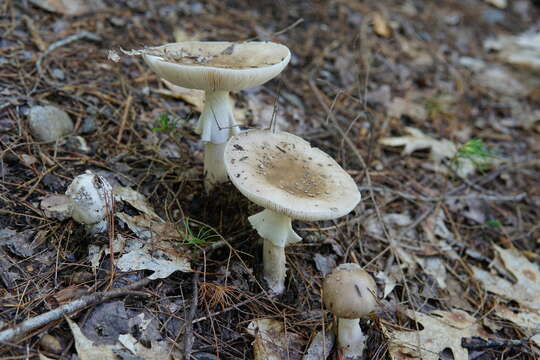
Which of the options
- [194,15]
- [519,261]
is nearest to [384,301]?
[519,261]

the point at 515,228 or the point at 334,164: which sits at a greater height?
the point at 334,164

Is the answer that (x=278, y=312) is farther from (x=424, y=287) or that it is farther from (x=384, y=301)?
(x=424, y=287)

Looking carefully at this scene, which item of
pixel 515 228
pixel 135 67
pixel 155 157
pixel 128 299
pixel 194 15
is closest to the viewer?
pixel 128 299

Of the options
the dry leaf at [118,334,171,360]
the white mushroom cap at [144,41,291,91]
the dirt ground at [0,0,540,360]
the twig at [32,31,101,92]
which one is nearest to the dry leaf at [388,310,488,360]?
the dirt ground at [0,0,540,360]

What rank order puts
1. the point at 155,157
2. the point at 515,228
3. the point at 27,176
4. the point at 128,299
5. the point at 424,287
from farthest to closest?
the point at 515,228 → the point at 155,157 → the point at 424,287 → the point at 27,176 → the point at 128,299

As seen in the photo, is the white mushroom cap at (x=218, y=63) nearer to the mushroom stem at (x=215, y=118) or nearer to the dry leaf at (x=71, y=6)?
the mushroom stem at (x=215, y=118)

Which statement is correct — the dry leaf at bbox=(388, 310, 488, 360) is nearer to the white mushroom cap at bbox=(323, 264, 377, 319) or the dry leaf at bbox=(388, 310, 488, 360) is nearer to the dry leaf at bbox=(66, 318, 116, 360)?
the white mushroom cap at bbox=(323, 264, 377, 319)
